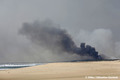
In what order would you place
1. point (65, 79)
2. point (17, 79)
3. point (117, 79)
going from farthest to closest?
1. point (17, 79)
2. point (65, 79)
3. point (117, 79)

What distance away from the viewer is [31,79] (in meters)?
24.9

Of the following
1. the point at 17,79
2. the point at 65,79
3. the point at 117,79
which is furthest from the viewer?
the point at 17,79

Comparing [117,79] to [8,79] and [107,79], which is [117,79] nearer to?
[107,79]

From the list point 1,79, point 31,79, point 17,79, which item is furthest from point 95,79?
point 1,79

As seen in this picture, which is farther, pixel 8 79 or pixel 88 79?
pixel 8 79

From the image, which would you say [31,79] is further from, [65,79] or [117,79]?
[117,79]

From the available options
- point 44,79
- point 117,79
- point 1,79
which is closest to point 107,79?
point 117,79

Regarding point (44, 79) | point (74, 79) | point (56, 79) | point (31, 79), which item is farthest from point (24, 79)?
point (74, 79)

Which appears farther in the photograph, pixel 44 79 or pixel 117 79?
pixel 44 79

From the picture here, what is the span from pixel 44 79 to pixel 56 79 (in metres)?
1.91

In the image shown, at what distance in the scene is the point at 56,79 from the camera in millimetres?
23906

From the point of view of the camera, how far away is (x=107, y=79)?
2236 cm

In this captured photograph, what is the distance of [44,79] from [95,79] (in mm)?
7401

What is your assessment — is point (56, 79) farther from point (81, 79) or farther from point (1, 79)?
point (1, 79)
